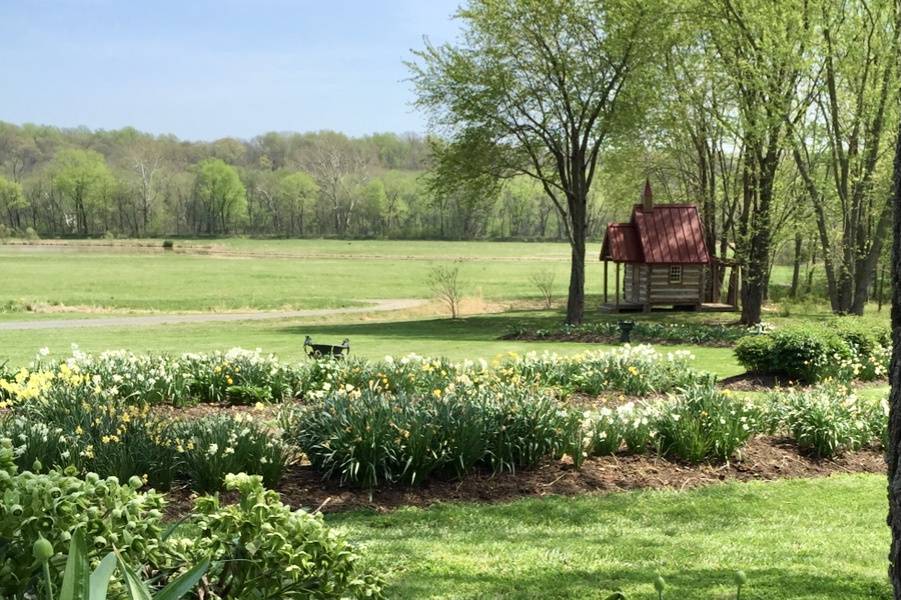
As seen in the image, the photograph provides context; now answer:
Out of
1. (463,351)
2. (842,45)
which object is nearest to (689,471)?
(463,351)

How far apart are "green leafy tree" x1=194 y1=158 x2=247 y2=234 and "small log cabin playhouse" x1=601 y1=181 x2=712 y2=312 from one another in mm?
103390

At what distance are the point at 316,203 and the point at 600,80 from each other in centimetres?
11563

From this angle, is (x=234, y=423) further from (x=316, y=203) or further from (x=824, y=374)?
(x=316, y=203)

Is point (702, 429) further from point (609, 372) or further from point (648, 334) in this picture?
point (648, 334)

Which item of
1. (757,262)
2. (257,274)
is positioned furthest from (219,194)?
(757,262)

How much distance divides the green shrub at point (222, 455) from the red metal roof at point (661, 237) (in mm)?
25172

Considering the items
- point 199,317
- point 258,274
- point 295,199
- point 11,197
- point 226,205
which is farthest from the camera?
point 295,199

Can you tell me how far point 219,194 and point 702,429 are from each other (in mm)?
124813

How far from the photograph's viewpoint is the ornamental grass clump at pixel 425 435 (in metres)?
6.89

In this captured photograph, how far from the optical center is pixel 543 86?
26078mm

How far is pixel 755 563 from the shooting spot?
5023 millimetres

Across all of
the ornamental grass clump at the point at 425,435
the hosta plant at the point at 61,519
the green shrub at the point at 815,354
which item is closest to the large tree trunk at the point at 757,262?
the green shrub at the point at 815,354

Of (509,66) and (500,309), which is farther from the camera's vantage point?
(500,309)

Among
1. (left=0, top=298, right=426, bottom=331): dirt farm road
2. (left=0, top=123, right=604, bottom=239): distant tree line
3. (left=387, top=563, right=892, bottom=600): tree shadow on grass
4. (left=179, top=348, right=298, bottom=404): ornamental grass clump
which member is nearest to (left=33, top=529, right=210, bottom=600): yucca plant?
(left=387, top=563, right=892, bottom=600): tree shadow on grass
